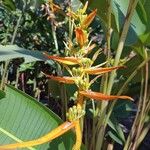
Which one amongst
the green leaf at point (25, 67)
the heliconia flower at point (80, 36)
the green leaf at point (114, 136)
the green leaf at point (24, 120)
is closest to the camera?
the heliconia flower at point (80, 36)

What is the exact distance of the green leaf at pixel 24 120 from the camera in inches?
45.4

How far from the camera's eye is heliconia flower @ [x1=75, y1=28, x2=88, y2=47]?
0.85 meters

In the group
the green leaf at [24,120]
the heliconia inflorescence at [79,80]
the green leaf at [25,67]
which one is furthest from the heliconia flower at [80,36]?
the green leaf at [25,67]

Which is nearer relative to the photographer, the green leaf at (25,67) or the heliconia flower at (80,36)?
the heliconia flower at (80,36)

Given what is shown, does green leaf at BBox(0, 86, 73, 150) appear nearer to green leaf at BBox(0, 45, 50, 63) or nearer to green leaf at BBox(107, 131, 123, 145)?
green leaf at BBox(0, 45, 50, 63)

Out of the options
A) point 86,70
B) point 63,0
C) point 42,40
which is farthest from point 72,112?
point 42,40

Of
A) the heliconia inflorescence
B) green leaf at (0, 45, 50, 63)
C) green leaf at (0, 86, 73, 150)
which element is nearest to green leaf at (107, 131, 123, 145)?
green leaf at (0, 45, 50, 63)

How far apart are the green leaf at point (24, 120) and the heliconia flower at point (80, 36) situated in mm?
303

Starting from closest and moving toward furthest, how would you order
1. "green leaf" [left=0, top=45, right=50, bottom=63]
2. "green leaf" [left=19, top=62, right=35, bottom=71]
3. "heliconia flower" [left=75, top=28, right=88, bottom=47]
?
"heliconia flower" [left=75, top=28, right=88, bottom=47] → "green leaf" [left=0, top=45, right=50, bottom=63] → "green leaf" [left=19, top=62, right=35, bottom=71]

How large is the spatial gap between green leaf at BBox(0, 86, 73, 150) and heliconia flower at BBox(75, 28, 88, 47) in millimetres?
303

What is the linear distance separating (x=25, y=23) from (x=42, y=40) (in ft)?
0.44

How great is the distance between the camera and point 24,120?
3.85ft

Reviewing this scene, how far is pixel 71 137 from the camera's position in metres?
1.12

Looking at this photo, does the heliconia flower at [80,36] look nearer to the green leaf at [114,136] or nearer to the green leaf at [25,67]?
the green leaf at [114,136]
